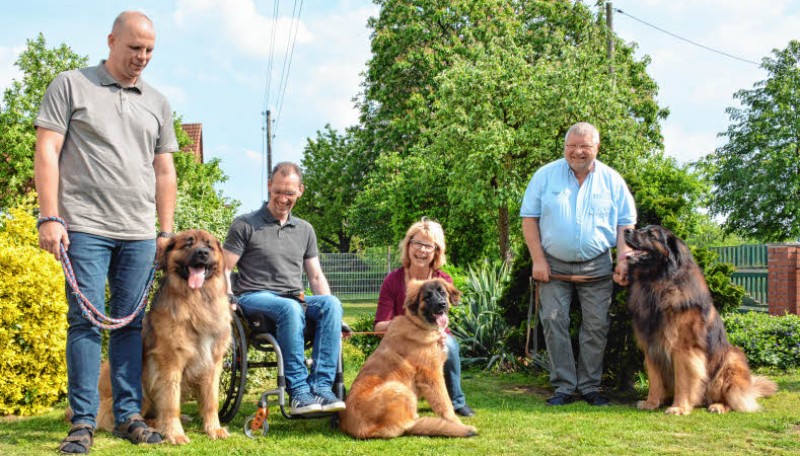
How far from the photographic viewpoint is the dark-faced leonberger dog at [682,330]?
499cm

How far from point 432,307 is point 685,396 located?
6.74 feet

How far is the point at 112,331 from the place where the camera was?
411cm

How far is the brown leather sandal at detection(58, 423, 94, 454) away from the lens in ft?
12.3

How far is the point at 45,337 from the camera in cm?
520

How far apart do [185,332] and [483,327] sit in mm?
4177

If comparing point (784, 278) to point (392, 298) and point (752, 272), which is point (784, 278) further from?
point (392, 298)

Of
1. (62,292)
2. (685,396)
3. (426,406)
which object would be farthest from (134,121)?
(685,396)

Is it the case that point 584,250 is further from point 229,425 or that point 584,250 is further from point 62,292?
point 62,292

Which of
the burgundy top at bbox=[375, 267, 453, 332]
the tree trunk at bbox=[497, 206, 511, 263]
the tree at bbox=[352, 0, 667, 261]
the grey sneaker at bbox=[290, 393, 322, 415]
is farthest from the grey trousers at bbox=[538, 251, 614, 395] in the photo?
the tree trunk at bbox=[497, 206, 511, 263]

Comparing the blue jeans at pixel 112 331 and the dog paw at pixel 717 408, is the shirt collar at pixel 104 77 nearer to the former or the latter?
the blue jeans at pixel 112 331

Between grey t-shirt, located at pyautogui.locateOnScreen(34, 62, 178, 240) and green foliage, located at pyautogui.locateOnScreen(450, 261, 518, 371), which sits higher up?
grey t-shirt, located at pyautogui.locateOnScreen(34, 62, 178, 240)

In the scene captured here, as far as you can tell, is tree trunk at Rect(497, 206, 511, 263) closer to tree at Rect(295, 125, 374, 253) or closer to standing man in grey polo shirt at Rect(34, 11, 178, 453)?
standing man in grey polo shirt at Rect(34, 11, 178, 453)

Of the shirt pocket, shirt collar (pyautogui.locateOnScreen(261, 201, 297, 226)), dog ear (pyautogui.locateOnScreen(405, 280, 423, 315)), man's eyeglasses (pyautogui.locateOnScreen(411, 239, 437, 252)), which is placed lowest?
dog ear (pyautogui.locateOnScreen(405, 280, 423, 315))

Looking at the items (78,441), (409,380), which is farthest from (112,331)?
(409,380)
